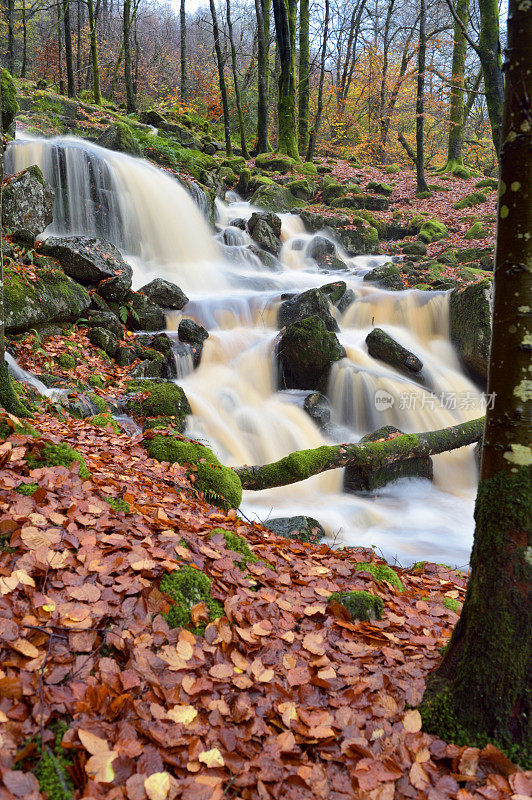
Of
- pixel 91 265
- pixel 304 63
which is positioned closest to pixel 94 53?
pixel 304 63

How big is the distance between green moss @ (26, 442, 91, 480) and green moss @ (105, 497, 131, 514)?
1.04 ft

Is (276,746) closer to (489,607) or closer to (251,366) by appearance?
(489,607)

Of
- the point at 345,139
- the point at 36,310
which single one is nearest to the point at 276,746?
the point at 36,310

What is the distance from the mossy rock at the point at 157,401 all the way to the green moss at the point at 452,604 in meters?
4.44

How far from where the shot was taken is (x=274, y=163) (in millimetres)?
21828

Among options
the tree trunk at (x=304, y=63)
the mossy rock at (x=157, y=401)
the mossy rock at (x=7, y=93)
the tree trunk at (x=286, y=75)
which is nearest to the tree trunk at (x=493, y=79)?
the mossy rock at (x=157, y=401)

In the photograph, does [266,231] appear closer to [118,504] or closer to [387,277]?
[387,277]

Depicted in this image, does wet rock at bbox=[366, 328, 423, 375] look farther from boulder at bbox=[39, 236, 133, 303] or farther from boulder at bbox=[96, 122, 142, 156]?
boulder at bbox=[96, 122, 142, 156]

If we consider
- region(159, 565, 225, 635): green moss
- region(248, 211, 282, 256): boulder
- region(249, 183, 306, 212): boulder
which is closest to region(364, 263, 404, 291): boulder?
region(248, 211, 282, 256): boulder

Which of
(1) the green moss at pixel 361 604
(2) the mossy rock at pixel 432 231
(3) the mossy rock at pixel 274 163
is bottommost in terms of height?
(1) the green moss at pixel 361 604

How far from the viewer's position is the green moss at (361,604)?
9.73ft

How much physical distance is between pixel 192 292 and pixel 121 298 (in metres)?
3.51

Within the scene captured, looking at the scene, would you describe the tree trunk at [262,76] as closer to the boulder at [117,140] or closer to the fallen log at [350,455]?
the boulder at [117,140]

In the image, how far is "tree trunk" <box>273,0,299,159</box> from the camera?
19.5 meters
